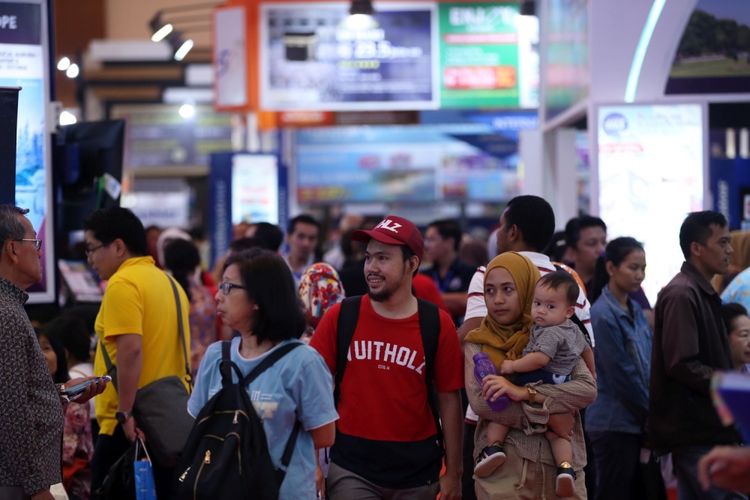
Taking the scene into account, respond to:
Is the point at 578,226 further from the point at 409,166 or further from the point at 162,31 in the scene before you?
the point at 409,166

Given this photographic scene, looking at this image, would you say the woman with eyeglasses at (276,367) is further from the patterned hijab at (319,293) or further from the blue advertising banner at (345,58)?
the blue advertising banner at (345,58)

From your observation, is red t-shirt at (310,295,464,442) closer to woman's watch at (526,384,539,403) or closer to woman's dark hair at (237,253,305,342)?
woman's watch at (526,384,539,403)

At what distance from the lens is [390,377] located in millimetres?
4734

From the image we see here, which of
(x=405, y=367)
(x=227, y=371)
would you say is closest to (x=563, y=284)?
(x=405, y=367)

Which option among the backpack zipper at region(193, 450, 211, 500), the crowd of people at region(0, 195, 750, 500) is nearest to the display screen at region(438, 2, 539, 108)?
the crowd of people at region(0, 195, 750, 500)

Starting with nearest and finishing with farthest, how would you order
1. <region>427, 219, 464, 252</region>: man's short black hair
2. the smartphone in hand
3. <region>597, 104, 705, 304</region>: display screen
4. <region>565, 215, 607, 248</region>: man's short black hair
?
the smartphone in hand, <region>565, 215, 607, 248</region>: man's short black hair, <region>597, 104, 705, 304</region>: display screen, <region>427, 219, 464, 252</region>: man's short black hair

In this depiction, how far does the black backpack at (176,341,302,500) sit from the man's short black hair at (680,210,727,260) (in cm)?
263

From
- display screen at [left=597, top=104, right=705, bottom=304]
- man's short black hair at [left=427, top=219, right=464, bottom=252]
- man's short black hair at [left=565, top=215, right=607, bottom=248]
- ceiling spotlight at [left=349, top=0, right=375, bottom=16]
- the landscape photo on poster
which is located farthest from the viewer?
ceiling spotlight at [left=349, top=0, right=375, bottom=16]

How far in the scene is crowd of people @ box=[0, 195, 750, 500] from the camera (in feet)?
13.5

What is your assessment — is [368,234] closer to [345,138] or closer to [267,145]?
[267,145]

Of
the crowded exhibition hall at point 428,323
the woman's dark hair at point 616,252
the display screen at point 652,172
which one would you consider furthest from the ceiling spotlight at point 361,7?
the woman's dark hair at point 616,252

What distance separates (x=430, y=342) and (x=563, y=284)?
1.83ft

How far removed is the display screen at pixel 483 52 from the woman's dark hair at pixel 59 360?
31.6ft

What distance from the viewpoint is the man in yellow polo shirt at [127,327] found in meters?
5.52
